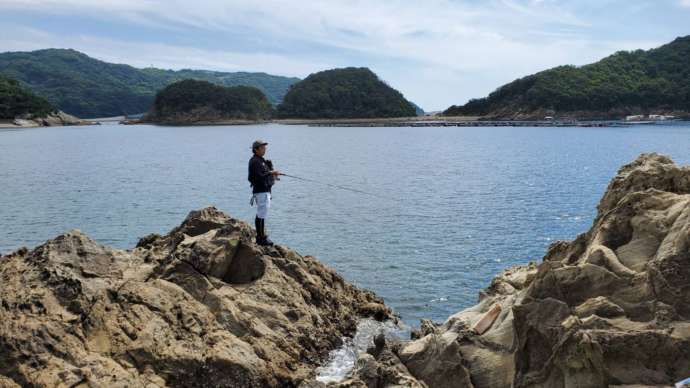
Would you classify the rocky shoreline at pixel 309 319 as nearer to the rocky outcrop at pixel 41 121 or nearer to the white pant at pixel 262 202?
the white pant at pixel 262 202

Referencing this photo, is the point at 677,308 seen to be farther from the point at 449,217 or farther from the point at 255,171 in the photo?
the point at 449,217

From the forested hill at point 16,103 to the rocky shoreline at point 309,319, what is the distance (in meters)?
168

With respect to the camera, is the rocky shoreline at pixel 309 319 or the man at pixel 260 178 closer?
the rocky shoreline at pixel 309 319

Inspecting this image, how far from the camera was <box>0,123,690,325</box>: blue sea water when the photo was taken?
2370 cm

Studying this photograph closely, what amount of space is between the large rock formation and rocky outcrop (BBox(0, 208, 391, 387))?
93.0 inches

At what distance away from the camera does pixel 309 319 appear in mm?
15305

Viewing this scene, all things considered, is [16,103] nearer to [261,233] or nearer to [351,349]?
[261,233]

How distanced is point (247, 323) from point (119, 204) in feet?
93.7

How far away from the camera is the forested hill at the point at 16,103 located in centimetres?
15925

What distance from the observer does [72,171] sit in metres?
61.3

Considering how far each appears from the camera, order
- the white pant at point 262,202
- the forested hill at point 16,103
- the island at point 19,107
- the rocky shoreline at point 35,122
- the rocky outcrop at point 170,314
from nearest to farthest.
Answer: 1. the rocky outcrop at point 170,314
2. the white pant at point 262,202
3. the forested hill at point 16,103
4. the island at point 19,107
5. the rocky shoreline at point 35,122

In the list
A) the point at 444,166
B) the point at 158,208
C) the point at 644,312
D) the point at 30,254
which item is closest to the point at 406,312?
the point at 644,312

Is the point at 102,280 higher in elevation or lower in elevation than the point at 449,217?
higher

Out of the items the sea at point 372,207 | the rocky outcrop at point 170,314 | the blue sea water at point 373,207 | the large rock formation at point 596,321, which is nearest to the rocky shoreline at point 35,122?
the sea at point 372,207
